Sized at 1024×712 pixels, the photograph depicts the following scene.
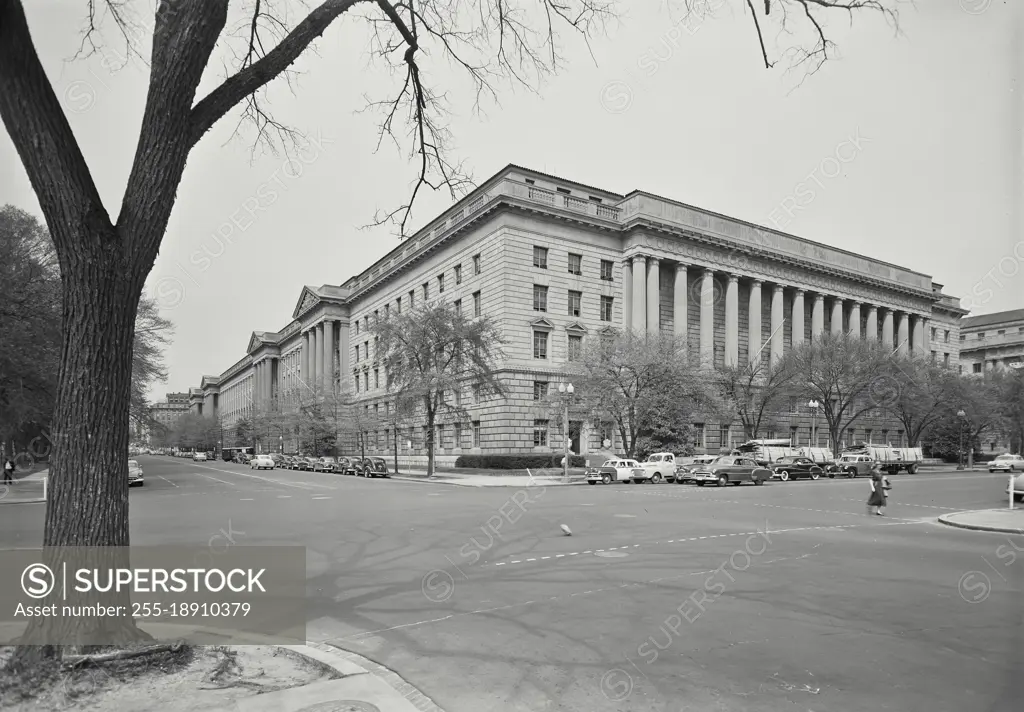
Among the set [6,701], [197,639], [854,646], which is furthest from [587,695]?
[6,701]

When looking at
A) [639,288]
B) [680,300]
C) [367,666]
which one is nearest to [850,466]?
[680,300]

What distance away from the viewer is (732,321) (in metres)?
66.3

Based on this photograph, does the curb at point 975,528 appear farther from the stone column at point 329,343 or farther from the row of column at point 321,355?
the stone column at point 329,343

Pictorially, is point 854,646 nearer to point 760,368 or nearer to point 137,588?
point 137,588

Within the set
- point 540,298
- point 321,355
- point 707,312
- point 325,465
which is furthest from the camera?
point 321,355

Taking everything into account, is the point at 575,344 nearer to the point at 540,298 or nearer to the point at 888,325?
the point at 540,298

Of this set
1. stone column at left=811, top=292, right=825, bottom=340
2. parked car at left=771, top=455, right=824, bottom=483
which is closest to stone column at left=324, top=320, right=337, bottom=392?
stone column at left=811, top=292, right=825, bottom=340

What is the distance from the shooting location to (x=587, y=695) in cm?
Result: 568

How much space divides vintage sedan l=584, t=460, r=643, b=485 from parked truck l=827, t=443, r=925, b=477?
56.6 feet

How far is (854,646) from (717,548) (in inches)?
252

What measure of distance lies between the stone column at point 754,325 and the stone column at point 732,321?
5.70ft

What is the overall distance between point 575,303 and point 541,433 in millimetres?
11994

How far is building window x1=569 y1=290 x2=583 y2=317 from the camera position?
58.8m

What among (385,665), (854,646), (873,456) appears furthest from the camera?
(873,456)
